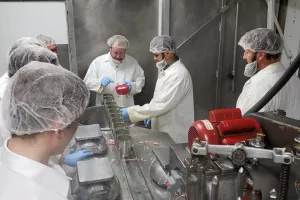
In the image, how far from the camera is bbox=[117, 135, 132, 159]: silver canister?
5.06 ft

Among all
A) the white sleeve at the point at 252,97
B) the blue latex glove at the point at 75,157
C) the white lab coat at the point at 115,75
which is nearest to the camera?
the blue latex glove at the point at 75,157

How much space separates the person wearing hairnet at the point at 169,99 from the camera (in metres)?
2.22

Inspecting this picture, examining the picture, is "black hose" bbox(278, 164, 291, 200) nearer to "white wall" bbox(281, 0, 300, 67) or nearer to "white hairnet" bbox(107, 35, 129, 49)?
"white hairnet" bbox(107, 35, 129, 49)

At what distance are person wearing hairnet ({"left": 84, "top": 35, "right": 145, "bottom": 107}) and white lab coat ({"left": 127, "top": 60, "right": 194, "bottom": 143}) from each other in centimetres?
54

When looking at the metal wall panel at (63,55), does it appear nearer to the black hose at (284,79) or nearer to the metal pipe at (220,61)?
the metal pipe at (220,61)

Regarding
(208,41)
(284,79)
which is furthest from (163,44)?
(284,79)

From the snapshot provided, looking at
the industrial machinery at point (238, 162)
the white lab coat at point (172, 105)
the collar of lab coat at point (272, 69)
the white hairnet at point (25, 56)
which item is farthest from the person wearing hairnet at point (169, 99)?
the industrial machinery at point (238, 162)

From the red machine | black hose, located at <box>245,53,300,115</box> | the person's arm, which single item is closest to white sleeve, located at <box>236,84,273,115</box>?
black hose, located at <box>245,53,300,115</box>

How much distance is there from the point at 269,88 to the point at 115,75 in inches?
64.8

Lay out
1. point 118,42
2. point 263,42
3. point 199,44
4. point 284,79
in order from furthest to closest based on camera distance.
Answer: point 199,44
point 118,42
point 263,42
point 284,79

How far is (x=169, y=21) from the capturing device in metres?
2.88

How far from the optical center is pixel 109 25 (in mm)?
2875

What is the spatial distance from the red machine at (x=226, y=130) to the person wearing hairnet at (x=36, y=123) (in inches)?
18.1

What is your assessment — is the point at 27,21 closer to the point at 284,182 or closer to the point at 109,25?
the point at 109,25
